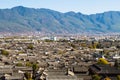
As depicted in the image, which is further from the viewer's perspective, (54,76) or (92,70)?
(92,70)

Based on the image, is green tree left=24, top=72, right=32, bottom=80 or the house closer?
green tree left=24, top=72, right=32, bottom=80

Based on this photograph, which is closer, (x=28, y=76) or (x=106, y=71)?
(x=28, y=76)

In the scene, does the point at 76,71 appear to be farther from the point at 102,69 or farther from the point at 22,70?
the point at 22,70

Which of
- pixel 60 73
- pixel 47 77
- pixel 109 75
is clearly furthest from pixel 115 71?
pixel 47 77

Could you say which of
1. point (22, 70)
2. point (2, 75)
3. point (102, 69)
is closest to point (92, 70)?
point (102, 69)

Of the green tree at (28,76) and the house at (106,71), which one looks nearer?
the green tree at (28,76)

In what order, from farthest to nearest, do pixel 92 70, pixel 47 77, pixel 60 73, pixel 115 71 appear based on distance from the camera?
pixel 92 70, pixel 115 71, pixel 60 73, pixel 47 77

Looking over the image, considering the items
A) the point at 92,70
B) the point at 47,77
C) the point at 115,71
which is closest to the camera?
the point at 47,77

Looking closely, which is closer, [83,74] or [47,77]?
[47,77]

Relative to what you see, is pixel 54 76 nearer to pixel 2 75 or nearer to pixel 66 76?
pixel 66 76
